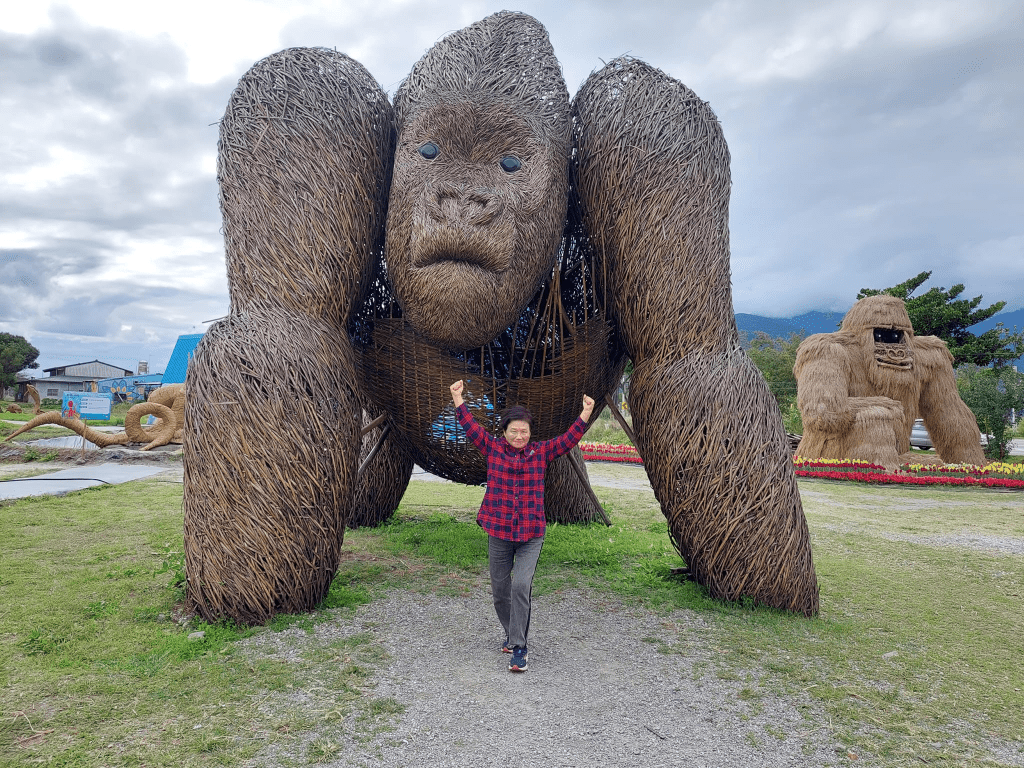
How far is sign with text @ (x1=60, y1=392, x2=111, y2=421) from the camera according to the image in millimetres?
14320

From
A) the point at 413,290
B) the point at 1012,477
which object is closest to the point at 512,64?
the point at 413,290

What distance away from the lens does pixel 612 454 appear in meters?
16.1

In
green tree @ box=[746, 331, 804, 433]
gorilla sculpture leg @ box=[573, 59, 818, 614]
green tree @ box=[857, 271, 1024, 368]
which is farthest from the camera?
green tree @ box=[746, 331, 804, 433]

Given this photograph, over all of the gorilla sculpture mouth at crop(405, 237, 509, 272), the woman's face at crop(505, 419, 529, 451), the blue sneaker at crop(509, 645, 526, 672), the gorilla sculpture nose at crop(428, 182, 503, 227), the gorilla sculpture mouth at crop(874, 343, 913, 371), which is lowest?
the blue sneaker at crop(509, 645, 526, 672)

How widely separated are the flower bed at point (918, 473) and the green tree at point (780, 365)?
342 inches

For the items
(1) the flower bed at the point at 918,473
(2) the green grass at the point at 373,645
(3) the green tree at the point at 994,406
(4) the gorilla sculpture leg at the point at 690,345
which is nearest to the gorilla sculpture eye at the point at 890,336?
(1) the flower bed at the point at 918,473

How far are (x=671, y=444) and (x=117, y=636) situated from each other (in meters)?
3.06

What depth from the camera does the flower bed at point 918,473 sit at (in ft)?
38.2

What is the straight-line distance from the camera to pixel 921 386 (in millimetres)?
13570

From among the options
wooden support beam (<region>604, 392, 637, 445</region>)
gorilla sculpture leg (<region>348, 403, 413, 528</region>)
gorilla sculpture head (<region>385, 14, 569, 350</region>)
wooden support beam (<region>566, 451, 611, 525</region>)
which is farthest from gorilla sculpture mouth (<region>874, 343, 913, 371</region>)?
gorilla sculpture head (<region>385, 14, 569, 350</region>)

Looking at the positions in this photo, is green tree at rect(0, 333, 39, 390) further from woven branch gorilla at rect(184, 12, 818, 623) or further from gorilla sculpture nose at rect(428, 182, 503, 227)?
gorilla sculpture nose at rect(428, 182, 503, 227)

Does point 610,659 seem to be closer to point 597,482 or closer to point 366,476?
point 366,476

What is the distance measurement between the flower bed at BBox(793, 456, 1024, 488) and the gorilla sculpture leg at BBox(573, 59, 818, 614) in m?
9.25

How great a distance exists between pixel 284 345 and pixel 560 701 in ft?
7.18
